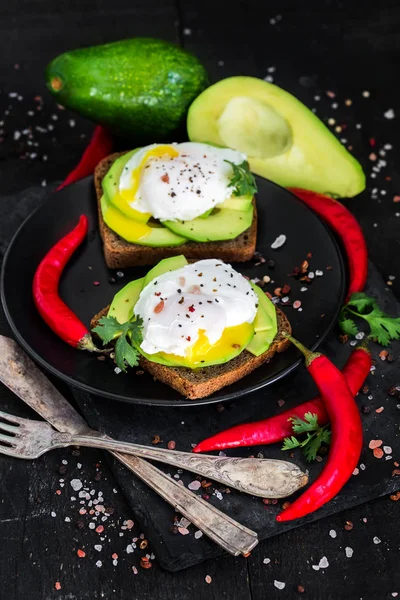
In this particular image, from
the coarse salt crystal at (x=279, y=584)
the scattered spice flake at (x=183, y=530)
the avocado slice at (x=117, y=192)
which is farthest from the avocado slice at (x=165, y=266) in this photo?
the coarse salt crystal at (x=279, y=584)

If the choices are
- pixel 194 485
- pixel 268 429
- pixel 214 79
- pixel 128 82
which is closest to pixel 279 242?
pixel 268 429

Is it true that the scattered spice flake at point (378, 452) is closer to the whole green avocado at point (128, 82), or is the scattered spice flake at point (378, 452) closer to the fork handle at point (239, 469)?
the fork handle at point (239, 469)

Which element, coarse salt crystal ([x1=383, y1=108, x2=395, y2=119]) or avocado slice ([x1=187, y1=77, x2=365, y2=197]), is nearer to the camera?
avocado slice ([x1=187, y1=77, x2=365, y2=197])

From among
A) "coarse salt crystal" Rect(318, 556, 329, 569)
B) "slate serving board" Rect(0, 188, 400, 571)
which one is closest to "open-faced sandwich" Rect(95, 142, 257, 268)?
"slate serving board" Rect(0, 188, 400, 571)

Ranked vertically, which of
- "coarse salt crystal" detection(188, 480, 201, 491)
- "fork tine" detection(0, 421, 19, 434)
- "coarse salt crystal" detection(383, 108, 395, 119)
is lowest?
"coarse salt crystal" detection(188, 480, 201, 491)

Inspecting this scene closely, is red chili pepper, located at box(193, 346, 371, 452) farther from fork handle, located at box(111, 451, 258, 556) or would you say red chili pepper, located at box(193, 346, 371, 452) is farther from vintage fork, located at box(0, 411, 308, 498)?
fork handle, located at box(111, 451, 258, 556)

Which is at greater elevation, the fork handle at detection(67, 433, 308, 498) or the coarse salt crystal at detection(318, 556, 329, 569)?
the fork handle at detection(67, 433, 308, 498)

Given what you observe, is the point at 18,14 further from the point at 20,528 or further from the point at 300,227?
the point at 20,528
